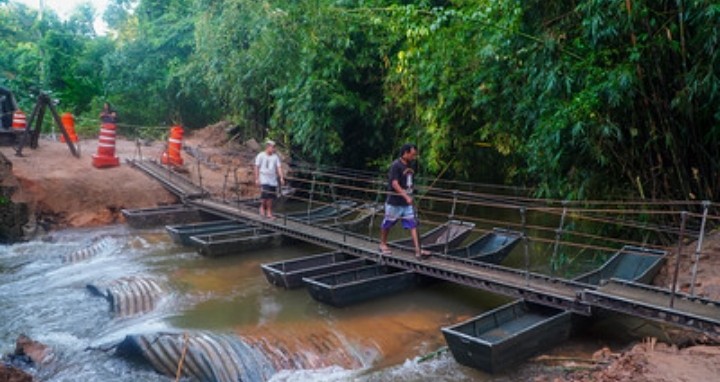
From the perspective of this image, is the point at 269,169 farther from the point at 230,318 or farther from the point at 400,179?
the point at 230,318

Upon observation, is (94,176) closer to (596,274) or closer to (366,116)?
(366,116)

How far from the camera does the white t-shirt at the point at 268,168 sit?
11.1 meters

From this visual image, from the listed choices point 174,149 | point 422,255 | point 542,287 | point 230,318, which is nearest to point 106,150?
point 174,149

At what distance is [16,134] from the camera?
15.6 metres

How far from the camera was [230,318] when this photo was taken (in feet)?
25.3

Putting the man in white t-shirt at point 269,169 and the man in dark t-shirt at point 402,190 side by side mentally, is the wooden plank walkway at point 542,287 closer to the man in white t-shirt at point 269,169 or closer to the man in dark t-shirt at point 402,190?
the man in dark t-shirt at point 402,190

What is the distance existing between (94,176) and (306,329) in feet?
30.1

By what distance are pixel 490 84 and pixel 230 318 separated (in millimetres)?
6067

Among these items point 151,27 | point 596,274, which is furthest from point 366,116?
point 151,27

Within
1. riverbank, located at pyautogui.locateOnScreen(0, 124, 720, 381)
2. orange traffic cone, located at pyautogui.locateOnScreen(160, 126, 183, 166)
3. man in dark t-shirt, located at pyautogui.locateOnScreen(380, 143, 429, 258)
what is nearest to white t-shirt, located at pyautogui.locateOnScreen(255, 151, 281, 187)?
riverbank, located at pyautogui.locateOnScreen(0, 124, 720, 381)

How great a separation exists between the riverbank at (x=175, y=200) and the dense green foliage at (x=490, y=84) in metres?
1.34

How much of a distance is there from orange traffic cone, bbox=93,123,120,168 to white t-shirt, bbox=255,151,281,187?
5.76m

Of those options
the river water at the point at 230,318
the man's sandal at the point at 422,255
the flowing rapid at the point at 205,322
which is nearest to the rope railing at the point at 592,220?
the man's sandal at the point at 422,255

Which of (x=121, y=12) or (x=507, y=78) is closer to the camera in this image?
(x=507, y=78)
